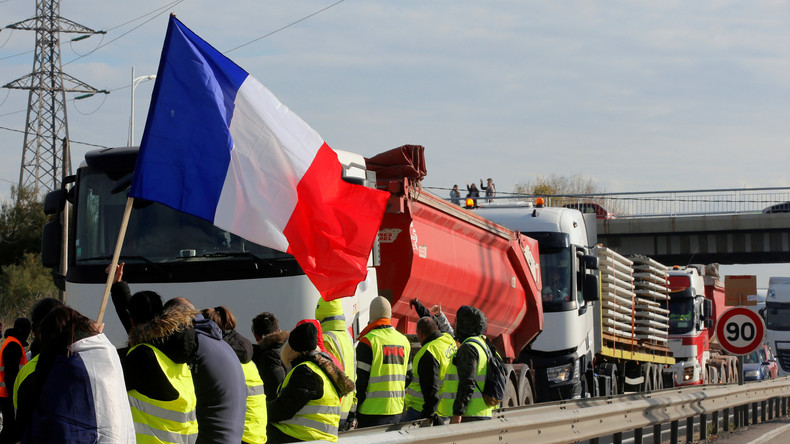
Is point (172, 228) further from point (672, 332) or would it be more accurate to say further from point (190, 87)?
point (672, 332)

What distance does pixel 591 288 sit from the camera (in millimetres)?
17625

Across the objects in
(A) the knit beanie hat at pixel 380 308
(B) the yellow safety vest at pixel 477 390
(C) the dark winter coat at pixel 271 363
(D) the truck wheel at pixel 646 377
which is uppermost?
(A) the knit beanie hat at pixel 380 308

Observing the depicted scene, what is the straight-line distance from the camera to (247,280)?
9719mm

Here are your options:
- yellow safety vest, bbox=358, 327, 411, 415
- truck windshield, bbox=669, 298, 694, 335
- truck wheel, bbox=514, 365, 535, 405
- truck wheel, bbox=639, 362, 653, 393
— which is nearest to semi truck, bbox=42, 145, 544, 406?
yellow safety vest, bbox=358, 327, 411, 415

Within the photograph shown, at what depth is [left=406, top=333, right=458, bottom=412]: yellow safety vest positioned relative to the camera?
915 cm

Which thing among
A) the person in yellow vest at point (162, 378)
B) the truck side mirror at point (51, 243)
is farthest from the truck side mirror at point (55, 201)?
the person in yellow vest at point (162, 378)

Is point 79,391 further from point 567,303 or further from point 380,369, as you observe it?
point 567,303

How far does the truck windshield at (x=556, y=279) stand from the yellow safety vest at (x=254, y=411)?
447 inches

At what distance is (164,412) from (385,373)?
3822mm

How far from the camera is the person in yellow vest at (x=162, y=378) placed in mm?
4961

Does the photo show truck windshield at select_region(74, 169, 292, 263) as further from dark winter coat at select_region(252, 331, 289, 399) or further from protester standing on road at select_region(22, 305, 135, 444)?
protester standing on road at select_region(22, 305, 135, 444)

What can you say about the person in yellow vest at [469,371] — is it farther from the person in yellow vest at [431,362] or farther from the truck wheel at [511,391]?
the truck wheel at [511,391]

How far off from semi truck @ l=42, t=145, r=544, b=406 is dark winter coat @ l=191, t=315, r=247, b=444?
344cm

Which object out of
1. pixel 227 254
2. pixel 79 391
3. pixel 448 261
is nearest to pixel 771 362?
pixel 448 261
